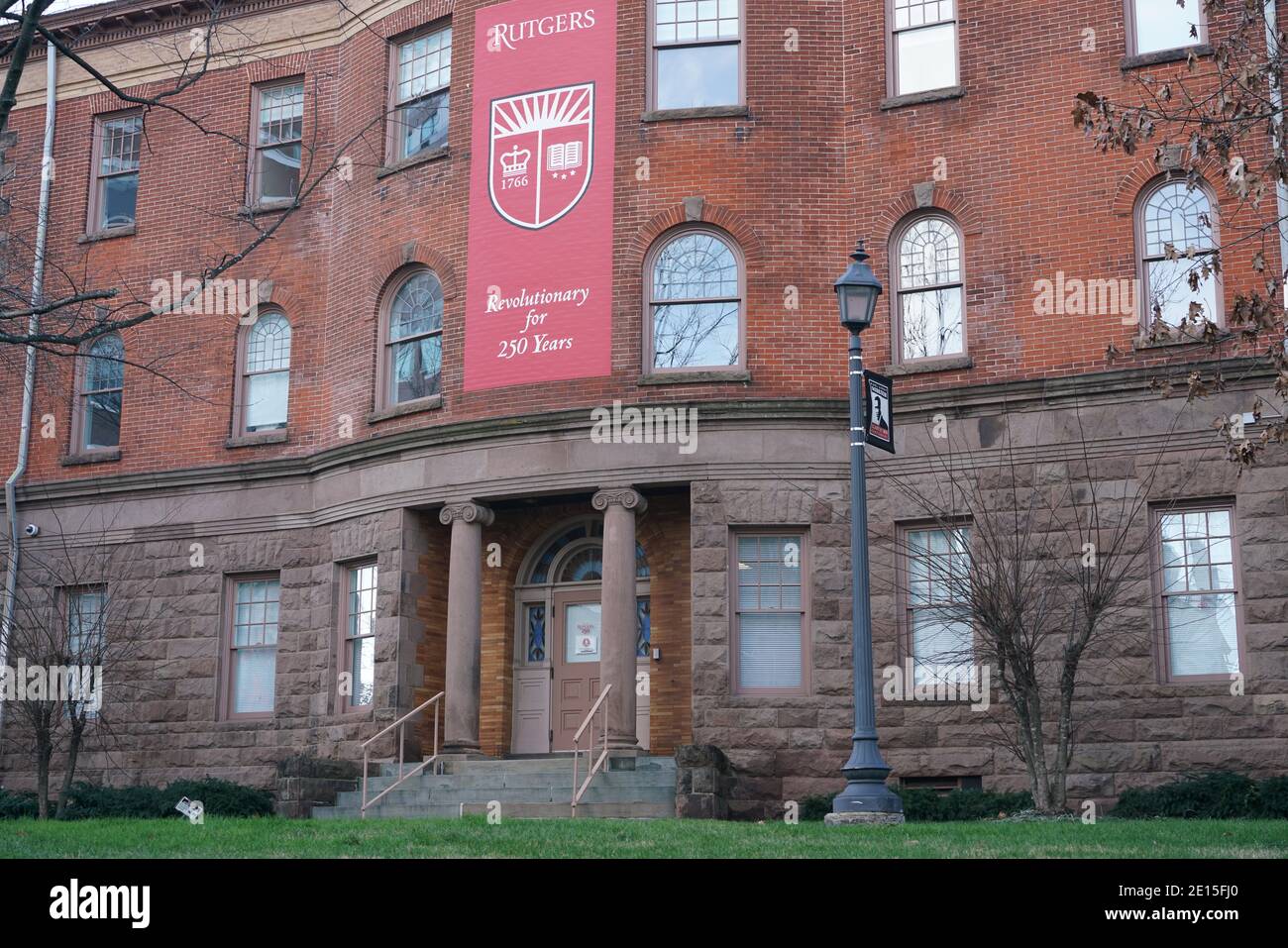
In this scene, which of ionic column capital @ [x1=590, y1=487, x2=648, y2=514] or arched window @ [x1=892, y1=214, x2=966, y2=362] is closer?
ionic column capital @ [x1=590, y1=487, x2=648, y2=514]

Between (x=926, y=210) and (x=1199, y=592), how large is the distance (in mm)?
6029

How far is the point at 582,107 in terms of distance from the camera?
22906mm

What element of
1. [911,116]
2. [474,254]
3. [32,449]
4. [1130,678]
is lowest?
[1130,678]

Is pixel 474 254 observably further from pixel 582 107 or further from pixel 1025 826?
pixel 1025 826

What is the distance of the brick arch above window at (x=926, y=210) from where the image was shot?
21.5 meters

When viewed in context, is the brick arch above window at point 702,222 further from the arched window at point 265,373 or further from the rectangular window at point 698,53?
the arched window at point 265,373

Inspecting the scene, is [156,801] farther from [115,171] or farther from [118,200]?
[115,171]

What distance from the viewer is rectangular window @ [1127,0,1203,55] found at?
21047mm

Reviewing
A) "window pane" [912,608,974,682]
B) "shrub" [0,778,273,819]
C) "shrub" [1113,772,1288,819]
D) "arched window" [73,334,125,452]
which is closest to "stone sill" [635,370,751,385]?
"window pane" [912,608,974,682]

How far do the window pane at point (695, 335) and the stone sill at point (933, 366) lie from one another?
211 centimetres

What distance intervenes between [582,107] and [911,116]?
4.47 metres

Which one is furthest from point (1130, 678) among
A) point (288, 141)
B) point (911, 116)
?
point (288, 141)

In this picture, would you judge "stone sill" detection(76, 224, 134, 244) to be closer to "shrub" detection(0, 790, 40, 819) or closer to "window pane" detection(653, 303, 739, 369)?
"shrub" detection(0, 790, 40, 819)

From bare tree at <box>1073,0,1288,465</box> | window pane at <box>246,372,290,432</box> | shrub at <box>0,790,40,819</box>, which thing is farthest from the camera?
window pane at <box>246,372,290,432</box>
